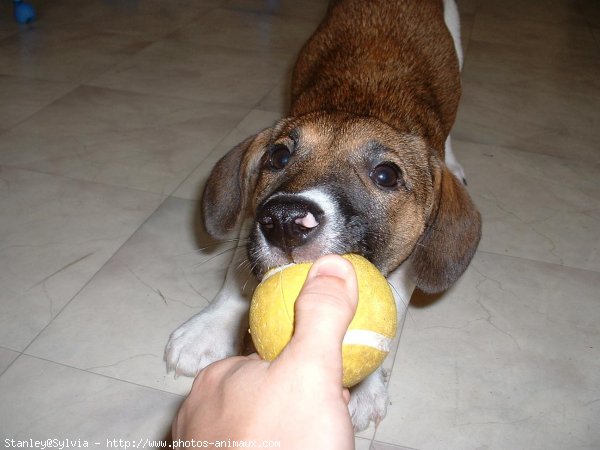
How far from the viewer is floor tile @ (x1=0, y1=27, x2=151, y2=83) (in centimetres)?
561

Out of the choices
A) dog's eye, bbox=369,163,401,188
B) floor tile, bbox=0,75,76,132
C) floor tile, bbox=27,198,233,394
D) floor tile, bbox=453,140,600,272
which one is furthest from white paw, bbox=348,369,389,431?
floor tile, bbox=0,75,76,132

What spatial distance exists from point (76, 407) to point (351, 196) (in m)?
1.46

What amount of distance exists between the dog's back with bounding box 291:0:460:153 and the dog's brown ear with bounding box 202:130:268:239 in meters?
0.43

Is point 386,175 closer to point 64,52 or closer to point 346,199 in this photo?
point 346,199

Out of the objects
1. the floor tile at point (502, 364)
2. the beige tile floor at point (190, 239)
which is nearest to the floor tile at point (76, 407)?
the beige tile floor at point (190, 239)

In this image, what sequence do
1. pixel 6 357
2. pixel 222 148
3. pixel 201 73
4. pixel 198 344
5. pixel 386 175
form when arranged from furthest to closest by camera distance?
pixel 201 73 → pixel 222 148 → pixel 198 344 → pixel 6 357 → pixel 386 175

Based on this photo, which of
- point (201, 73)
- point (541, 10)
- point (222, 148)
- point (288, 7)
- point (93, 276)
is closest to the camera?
point (93, 276)

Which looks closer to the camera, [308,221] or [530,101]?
[308,221]

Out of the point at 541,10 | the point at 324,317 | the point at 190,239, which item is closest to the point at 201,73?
the point at 190,239

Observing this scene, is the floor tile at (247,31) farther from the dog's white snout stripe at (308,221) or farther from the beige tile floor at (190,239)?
the dog's white snout stripe at (308,221)

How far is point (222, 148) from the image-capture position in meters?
4.51

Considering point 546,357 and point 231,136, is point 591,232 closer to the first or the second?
point 546,357

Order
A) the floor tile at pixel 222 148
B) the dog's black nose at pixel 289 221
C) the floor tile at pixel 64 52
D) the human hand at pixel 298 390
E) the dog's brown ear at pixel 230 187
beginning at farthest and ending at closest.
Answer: the floor tile at pixel 64 52 → the floor tile at pixel 222 148 → the dog's brown ear at pixel 230 187 → the dog's black nose at pixel 289 221 → the human hand at pixel 298 390

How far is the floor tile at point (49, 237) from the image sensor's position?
309cm
